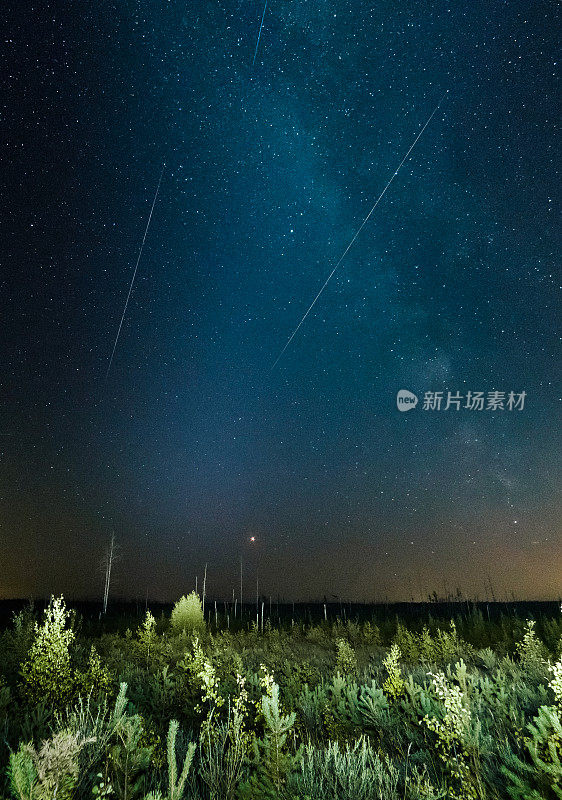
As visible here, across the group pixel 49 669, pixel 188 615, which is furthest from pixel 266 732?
pixel 188 615

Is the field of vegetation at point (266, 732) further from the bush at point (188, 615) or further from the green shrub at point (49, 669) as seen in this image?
the bush at point (188, 615)

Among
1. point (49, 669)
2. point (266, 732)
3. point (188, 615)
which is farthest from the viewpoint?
point (188, 615)

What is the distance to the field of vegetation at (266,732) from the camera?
3.78 meters

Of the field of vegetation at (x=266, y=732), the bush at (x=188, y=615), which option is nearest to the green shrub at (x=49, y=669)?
the field of vegetation at (x=266, y=732)

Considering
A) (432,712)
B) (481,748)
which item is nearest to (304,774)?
(481,748)

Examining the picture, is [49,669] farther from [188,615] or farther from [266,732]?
[188,615]

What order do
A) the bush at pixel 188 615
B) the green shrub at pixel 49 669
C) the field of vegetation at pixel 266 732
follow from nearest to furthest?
the field of vegetation at pixel 266 732, the green shrub at pixel 49 669, the bush at pixel 188 615

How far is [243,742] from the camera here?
585 centimetres

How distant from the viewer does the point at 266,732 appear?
5.74 metres

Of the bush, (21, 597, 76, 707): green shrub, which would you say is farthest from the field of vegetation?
the bush

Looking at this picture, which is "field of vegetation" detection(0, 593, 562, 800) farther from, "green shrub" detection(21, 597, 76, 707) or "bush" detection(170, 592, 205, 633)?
"bush" detection(170, 592, 205, 633)

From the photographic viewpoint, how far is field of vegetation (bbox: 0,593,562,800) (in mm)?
3779

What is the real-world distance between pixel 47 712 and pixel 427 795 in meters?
6.15

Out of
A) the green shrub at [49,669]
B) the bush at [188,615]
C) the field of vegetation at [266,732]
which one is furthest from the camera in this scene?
the bush at [188,615]
